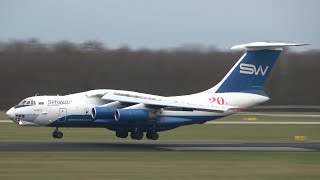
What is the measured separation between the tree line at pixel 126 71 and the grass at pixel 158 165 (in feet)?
122

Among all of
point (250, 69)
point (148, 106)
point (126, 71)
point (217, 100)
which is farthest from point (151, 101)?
point (126, 71)

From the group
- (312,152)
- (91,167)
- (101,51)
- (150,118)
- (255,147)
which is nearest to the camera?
(91,167)

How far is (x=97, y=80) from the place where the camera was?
213 feet

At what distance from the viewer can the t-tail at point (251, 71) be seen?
34.2m

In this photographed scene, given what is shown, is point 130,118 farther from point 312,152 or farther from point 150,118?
point 312,152

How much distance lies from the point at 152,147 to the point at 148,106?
3.32 m

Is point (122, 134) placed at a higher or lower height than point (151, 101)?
lower

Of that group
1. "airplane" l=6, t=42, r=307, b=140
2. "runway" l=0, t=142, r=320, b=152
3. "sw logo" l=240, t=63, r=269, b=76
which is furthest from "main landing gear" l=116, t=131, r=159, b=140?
"sw logo" l=240, t=63, r=269, b=76

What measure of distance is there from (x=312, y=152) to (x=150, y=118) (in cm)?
783

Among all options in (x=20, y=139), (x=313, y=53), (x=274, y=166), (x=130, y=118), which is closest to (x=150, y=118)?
(x=130, y=118)

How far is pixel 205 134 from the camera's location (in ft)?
128

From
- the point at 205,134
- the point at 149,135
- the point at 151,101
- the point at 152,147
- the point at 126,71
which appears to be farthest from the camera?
the point at 126,71

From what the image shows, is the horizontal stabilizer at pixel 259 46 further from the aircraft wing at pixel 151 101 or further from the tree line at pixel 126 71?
the tree line at pixel 126 71

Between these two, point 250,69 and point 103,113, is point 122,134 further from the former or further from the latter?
A: point 250,69
